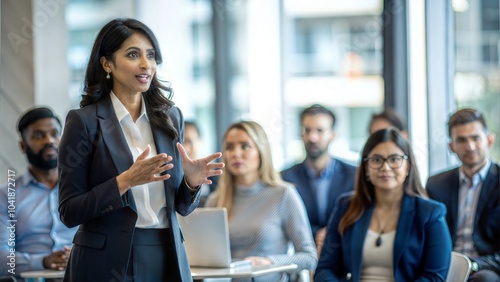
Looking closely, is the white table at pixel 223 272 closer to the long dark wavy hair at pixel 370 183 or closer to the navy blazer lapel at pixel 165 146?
the long dark wavy hair at pixel 370 183

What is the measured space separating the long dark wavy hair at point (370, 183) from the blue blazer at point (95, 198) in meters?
1.64

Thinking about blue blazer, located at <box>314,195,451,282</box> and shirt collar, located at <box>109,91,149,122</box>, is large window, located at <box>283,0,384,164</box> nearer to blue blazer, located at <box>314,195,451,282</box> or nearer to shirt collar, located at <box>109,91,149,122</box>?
blue blazer, located at <box>314,195,451,282</box>

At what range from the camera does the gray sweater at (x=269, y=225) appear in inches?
171

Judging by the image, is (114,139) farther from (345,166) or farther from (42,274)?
(345,166)

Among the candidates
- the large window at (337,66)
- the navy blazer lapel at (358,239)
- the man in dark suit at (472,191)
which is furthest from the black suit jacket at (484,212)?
the large window at (337,66)

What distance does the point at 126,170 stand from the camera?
2.49 meters

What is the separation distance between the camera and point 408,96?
6215mm

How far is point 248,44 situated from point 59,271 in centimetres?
506

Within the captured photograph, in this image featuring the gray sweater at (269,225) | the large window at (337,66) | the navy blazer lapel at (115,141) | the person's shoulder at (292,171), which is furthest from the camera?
the large window at (337,66)

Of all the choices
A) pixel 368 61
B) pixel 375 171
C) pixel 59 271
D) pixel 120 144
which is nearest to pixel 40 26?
pixel 59 271

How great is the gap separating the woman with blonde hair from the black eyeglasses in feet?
2.18

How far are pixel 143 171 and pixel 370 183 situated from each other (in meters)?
1.93

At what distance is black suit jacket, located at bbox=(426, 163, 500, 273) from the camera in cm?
420

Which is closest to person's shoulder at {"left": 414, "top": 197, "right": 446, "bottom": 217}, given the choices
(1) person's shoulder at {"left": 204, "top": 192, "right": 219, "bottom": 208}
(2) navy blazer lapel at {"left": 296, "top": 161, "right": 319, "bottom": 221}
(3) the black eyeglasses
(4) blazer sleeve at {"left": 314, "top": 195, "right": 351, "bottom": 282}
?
(3) the black eyeglasses
